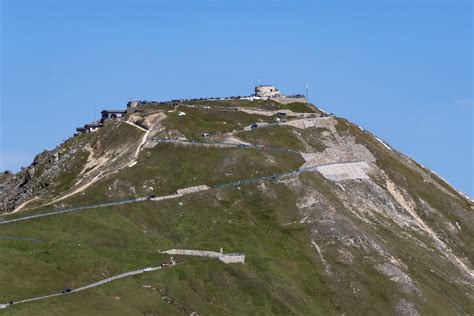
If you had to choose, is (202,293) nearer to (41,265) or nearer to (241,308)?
(241,308)

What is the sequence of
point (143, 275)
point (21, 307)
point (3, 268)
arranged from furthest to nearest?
point (143, 275) → point (3, 268) → point (21, 307)

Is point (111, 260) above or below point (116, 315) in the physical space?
above

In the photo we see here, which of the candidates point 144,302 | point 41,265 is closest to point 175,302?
point 144,302

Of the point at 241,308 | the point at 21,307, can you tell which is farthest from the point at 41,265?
the point at 241,308

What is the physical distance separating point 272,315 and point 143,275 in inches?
928

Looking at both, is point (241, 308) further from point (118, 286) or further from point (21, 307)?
point (21, 307)

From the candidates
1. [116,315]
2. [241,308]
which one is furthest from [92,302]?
[241,308]

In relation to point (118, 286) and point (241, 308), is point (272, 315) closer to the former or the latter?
point (241, 308)

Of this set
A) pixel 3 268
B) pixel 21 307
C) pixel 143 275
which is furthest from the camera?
pixel 143 275

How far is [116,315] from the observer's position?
17638 centimetres

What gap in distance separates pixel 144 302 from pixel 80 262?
1475 cm

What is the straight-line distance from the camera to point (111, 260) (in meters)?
200

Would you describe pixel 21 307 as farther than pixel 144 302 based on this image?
No

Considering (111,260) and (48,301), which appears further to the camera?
(111,260)
